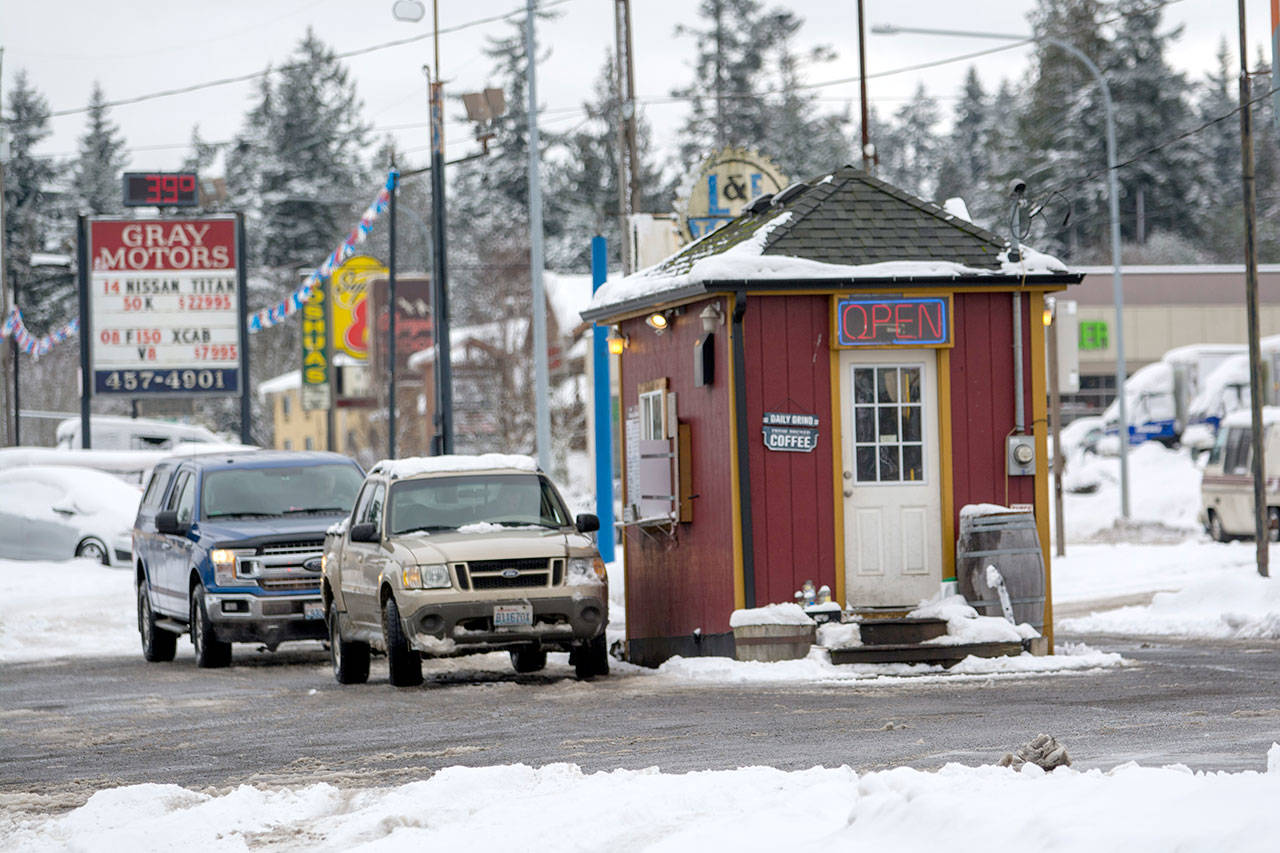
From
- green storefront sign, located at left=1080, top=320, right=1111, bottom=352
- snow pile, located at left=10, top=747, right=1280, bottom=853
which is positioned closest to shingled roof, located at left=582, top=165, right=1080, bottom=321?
snow pile, located at left=10, top=747, right=1280, bottom=853

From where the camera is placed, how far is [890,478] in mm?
16656

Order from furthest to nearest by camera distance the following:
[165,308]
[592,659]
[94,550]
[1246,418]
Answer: [165,308] < [1246,418] < [94,550] < [592,659]

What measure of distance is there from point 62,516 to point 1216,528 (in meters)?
20.2

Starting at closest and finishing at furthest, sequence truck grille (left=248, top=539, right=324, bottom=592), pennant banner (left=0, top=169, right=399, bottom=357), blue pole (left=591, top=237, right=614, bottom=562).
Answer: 1. truck grille (left=248, top=539, right=324, bottom=592)
2. blue pole (left=591, top=237, right=614, bottom=562)
3. pennant banner (left=0, top=169, right=399, bottom=357)

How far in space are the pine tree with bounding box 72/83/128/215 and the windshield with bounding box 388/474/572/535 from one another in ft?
263

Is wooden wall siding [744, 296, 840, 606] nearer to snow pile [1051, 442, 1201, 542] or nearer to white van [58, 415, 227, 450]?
snow pile [1051, 442, 1201, 542]

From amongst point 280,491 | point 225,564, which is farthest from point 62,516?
point 225,564

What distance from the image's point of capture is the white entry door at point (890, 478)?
1656cm

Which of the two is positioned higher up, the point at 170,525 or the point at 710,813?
the point at 170,525

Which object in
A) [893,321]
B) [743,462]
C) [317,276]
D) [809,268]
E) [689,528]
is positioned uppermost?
[317,276]

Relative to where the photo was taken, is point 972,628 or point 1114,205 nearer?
point 972,628

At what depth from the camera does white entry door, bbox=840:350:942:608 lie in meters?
16.6

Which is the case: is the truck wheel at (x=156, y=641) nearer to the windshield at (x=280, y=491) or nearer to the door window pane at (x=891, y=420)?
the windshield at (x=280, y=491)

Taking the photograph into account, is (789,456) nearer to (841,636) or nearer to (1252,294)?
(841,636)
